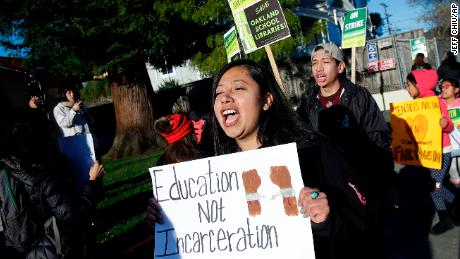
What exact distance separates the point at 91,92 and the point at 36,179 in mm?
26853

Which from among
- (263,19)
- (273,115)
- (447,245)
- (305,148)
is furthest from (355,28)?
(305,148)

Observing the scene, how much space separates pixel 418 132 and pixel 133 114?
12873mm

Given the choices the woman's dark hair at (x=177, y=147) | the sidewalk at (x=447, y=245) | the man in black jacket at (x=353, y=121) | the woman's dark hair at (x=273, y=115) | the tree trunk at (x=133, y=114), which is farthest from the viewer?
the tree trunk at (x=133, y=114)

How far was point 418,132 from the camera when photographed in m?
4.68

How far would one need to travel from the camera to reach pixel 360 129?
3252mm

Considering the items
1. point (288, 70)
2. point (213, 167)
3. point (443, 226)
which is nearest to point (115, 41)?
point (288, 70)

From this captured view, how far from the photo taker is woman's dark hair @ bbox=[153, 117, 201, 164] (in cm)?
287

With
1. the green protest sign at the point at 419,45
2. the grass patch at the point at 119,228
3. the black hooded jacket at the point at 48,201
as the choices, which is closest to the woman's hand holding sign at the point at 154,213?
the black hooded jacket at the point at 48,201

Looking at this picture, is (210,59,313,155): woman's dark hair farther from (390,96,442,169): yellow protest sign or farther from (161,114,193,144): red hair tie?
(390,96,442,169): yellow protest sign

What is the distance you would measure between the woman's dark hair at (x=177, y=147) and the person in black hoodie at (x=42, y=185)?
0.62 meters

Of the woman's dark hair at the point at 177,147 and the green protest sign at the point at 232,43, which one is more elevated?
the green protest sign at the point at 232,43

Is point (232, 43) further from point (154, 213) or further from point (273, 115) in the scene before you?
point (154, 213)

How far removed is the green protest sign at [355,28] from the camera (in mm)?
6617

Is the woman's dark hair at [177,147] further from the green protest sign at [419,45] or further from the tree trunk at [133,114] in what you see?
the green protest sign at [419,45]
